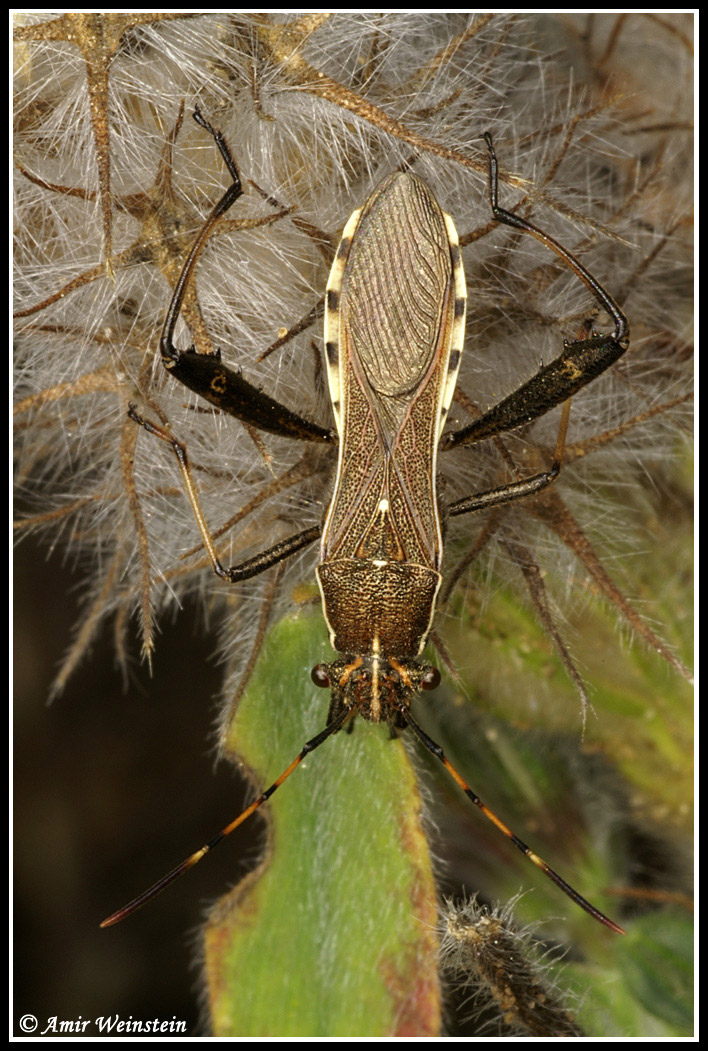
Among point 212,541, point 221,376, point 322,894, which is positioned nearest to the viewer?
point 221,376

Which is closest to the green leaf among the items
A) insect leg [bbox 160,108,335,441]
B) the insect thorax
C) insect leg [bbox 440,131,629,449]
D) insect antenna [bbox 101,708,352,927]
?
insect antenna [bbox 101,708,352,927]

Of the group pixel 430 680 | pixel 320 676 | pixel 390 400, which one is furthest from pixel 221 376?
pixel 430 680

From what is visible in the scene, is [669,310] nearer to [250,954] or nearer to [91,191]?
[91,191]

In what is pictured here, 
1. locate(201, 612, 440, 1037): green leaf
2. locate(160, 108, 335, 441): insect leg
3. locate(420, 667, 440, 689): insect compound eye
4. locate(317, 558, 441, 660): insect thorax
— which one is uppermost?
locate(160, 108, 335, 441): insect leg

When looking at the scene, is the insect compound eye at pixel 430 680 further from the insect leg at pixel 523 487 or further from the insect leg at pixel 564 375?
the insect leg at pixel 564 375

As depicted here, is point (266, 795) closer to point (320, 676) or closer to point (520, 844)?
point (320, 676)

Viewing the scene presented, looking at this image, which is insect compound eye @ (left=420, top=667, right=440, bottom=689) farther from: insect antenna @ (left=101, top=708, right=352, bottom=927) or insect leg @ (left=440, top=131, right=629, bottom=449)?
insect leg @ (left=440, top=131, right=629, bottom=449)
